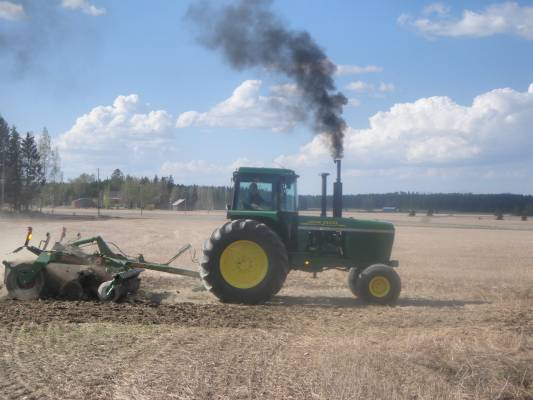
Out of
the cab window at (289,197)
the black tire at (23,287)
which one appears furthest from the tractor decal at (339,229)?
the black tire at (23,287)

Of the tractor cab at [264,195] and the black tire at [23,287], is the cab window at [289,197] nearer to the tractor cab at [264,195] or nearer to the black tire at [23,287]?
the tractor cab at [264,195]

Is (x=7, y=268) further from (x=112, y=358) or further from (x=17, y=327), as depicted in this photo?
(x=112, y=358)

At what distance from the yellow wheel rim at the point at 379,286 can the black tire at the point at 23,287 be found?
6.12 metres

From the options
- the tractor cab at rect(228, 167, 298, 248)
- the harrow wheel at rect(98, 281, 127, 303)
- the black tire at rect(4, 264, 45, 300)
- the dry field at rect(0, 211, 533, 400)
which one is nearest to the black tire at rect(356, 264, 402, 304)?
the dry field at rect(0, 211, 533, 400)

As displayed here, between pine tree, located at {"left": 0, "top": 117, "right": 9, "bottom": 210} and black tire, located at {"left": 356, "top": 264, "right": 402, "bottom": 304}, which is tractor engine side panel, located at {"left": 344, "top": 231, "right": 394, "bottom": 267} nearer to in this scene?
black tire, located at {"left": 356, "top": 264, "right": 402, "bottom": 304}

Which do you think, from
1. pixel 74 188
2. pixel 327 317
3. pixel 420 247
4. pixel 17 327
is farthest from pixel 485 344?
pixel 74 188

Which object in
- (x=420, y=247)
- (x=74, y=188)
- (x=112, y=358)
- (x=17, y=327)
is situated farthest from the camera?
(x=74, y=188)

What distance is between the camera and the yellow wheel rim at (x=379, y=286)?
12.5 m

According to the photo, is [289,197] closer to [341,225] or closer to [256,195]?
[256,195]

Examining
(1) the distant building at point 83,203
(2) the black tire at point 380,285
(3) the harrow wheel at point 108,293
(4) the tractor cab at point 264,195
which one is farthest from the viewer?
(1) the distant building at point 83,203

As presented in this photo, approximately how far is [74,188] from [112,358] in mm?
121062

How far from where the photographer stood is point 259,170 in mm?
12664

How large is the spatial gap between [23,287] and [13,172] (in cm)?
5695

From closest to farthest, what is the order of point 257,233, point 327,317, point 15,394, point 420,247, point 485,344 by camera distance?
point 15,394
point 485,344
point 327,317
point 257,233
point 420,247
